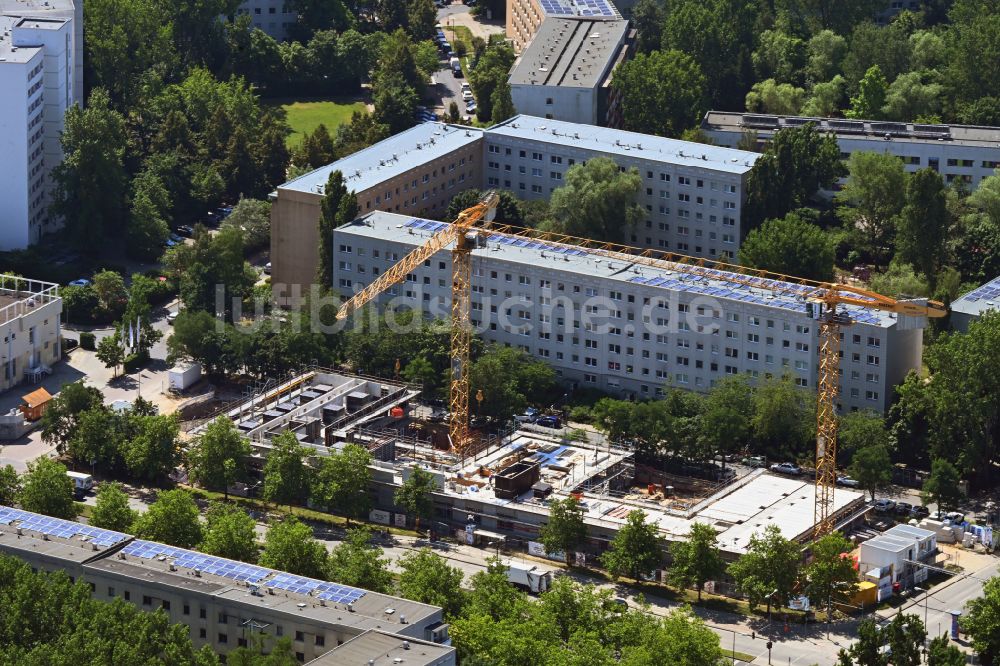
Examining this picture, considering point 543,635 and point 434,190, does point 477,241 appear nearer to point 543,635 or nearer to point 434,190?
point 434,190

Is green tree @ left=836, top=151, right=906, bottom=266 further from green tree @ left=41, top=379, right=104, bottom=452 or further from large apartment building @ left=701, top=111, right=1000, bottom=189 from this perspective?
green tree @ left=41, top=379, right=104, bottom=452

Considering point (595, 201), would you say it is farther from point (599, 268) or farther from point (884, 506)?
point (884, 506)

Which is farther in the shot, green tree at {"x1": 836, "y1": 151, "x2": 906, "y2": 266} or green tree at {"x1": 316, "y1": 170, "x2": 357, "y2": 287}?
green tree at {"x1": 836, "y1": 151, "x2": 906, "y2": 266}

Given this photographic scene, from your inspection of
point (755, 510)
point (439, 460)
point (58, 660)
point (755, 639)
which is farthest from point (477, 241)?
point (58, 660)

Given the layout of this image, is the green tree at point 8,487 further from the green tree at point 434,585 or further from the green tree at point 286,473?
the green tree at point 434,585

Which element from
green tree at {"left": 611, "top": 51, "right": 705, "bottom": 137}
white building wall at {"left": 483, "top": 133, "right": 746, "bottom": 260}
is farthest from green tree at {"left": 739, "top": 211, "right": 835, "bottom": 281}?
green tree at {"left": 611, "top": 51, "right": 705, "bottom": 137}

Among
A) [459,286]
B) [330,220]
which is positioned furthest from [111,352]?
[459,286]

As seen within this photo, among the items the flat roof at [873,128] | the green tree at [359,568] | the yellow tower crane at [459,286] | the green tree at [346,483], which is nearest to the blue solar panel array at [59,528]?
the green tree at [359,568]
